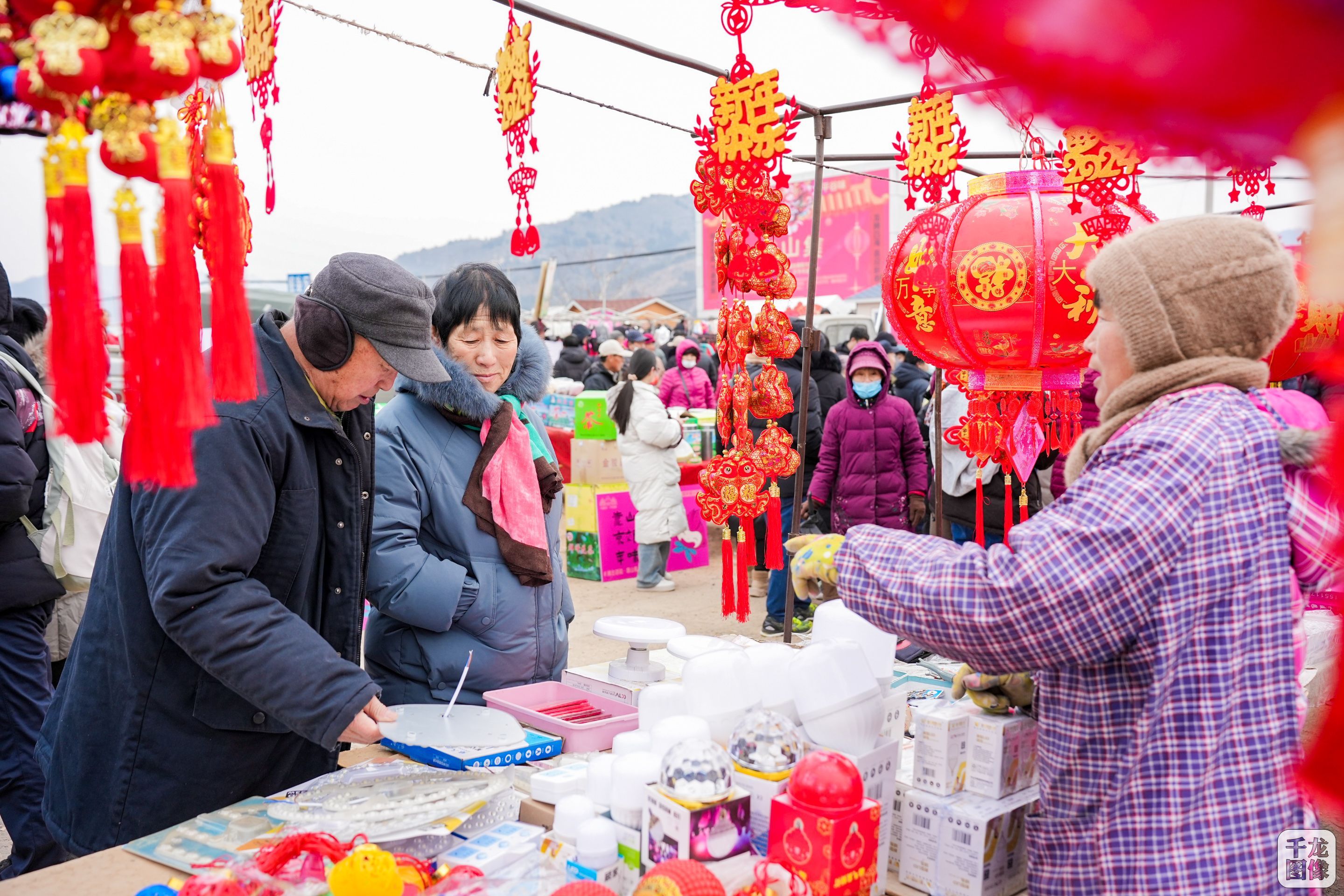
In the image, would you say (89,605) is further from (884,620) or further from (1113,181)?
(1113,181)

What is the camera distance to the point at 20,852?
8.05ft

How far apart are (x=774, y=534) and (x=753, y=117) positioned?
241 cm

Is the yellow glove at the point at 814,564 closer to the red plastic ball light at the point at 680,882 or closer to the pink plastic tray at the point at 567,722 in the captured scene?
the red plastic ball light at the point at 680,882

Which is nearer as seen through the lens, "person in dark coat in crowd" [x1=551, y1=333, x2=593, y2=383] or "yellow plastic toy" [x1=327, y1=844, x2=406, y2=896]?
"yellow plastic toy" [x1=327, y1=844, x2=406, y2=896]

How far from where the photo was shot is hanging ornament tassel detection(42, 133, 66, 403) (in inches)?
34.4

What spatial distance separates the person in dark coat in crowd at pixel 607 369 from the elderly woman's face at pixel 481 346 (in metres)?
5.98

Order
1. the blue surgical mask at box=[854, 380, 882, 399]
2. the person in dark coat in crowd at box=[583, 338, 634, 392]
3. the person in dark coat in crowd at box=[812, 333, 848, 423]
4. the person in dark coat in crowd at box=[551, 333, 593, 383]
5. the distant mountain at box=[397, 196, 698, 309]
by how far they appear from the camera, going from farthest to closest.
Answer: the distant mountain at box=[397, 196, 698, 309], the person in dark coat in crowd at box=[551, 333, 593, 383], the person in dark coat in crowd at box=[583, 338, 634, 392], the person in dark coat in crowd at box=[812, 333, 848, 423], the blue surgical mask at box=[854, 380, 882, 399]

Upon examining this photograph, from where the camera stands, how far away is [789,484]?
543 centimetres

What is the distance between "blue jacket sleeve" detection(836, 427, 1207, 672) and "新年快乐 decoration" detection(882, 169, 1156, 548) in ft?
3.50

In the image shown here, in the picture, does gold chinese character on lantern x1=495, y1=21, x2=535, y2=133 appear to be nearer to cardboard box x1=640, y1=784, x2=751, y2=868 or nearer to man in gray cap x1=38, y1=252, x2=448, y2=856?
man in gray cap x1=38, y1=252, x2=448, y2=856

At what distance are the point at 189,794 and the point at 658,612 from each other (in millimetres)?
4129

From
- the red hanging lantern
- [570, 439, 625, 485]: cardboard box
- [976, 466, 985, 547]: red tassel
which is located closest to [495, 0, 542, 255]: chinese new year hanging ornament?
[976, 466, 985, 547]: red tassel

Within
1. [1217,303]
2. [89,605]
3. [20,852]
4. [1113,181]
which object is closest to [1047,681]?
[1217,303]

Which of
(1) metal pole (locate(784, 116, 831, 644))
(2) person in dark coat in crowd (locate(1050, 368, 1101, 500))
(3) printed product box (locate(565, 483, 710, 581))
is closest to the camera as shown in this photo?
(1) metal pole (locate(784, 116, 831, 644))
